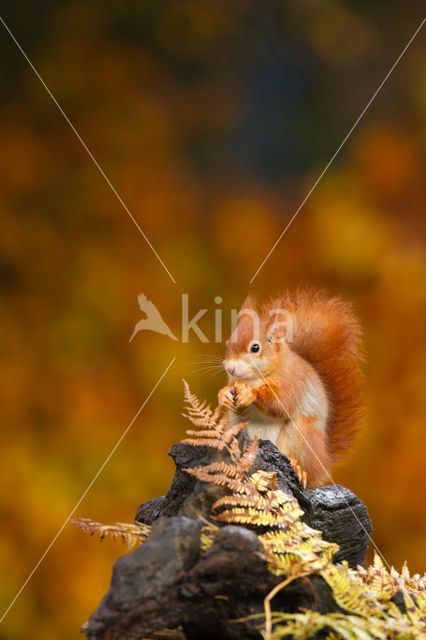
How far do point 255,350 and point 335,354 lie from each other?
320mm

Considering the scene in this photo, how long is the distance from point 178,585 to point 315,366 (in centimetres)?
123

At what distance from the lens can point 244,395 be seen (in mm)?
2074

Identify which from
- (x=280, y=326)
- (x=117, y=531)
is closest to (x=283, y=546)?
(x=117, y=531)

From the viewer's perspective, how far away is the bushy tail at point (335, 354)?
7.66 ft

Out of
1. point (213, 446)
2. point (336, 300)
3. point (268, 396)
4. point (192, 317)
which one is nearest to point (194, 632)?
point (213, 446)

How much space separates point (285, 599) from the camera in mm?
1369

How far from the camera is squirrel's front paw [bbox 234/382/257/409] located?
2064 mm

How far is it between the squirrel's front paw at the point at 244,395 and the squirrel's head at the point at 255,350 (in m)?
0.07

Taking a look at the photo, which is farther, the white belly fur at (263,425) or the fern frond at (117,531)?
the white belly fur at (263,425)

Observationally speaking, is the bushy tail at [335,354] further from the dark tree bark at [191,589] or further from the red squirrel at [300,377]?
the dark tree bark at [191,589]

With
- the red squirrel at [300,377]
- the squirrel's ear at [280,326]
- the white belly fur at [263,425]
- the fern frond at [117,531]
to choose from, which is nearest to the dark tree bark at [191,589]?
the fern frond at [117,531]


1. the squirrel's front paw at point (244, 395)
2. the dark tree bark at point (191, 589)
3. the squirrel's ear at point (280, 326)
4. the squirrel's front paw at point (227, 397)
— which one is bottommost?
the dark tree bark at point (191, 589)

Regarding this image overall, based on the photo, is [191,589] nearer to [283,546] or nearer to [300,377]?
[283,546]

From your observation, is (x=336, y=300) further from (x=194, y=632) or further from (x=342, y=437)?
(x=194, y=632)
